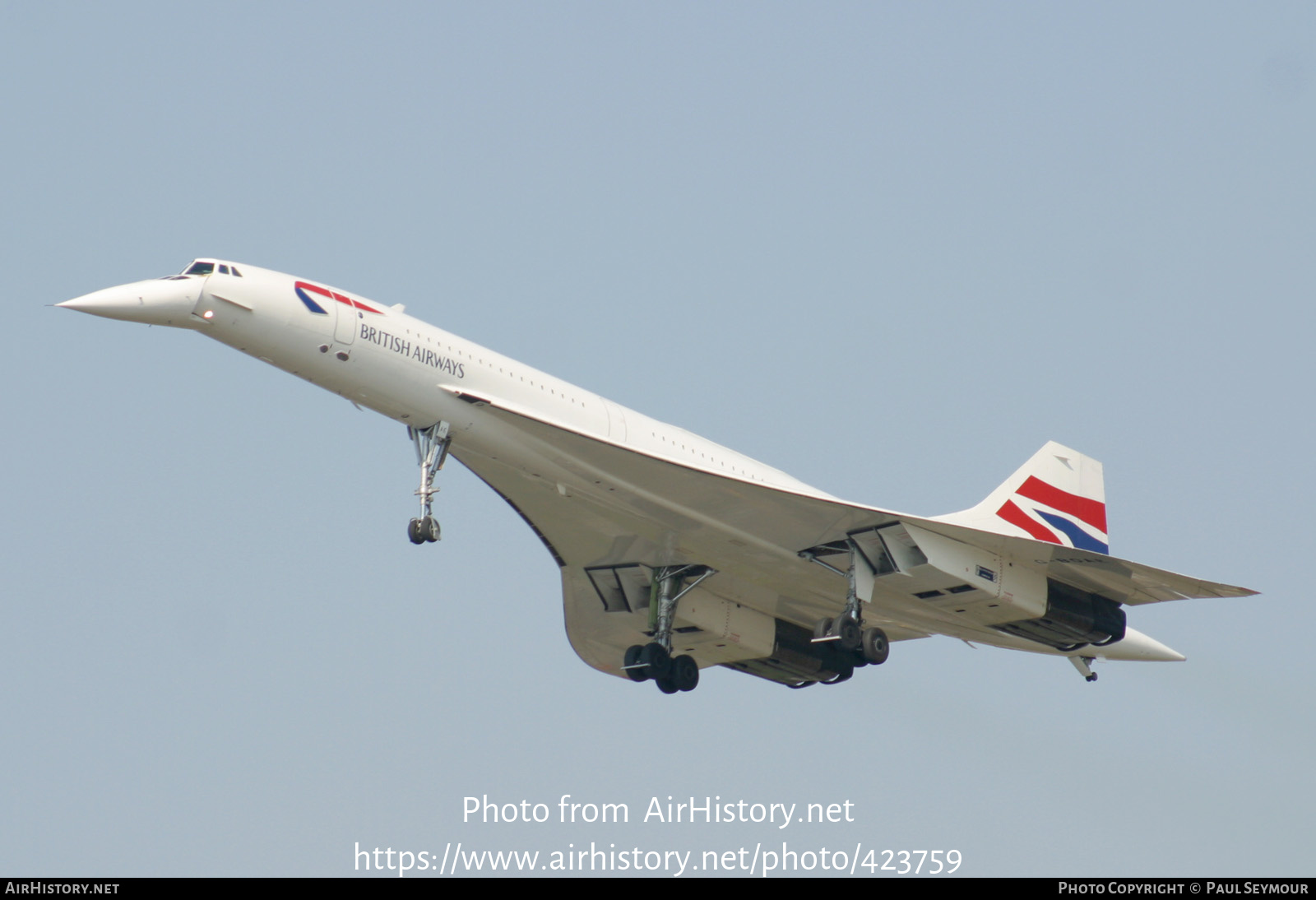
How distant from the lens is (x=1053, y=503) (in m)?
24.2

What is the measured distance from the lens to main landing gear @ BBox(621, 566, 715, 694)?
2352cm

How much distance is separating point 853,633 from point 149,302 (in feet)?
32.2

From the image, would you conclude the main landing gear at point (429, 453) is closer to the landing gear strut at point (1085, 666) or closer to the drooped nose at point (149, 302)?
the drooped nose at point (149, 302)

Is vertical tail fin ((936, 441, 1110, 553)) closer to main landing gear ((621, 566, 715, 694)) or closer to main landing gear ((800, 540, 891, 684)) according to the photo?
main landing gear ((800, 540, 891, 684))

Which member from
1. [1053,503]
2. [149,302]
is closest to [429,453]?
[149,302]

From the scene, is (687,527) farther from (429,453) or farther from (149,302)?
(149,302)

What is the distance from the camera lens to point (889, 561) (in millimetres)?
21703

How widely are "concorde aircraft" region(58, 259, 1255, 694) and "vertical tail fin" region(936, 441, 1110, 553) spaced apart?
3cm

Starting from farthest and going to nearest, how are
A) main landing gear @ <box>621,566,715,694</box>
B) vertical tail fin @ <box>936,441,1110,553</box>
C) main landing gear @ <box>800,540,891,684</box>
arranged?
1. vertical tail fin @ <box>936,441,1110,553</box>
2. main landing gear @ <box>621,566,715,694</box>
3. main landing gear @ <box>800,540,891,684</box>

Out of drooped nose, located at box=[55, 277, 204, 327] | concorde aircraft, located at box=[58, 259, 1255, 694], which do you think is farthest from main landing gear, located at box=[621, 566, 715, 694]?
drooped nose, located at box=[55, 277, 204, 327]

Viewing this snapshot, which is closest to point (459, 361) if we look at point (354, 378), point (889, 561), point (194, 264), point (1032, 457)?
point (354, 378)

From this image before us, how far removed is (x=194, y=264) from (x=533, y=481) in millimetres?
4906

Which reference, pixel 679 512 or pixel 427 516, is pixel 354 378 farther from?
pixel 679 512

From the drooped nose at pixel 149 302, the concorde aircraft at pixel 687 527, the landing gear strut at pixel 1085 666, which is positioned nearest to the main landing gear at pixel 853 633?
the concorde aircraft at pixel 687 527
